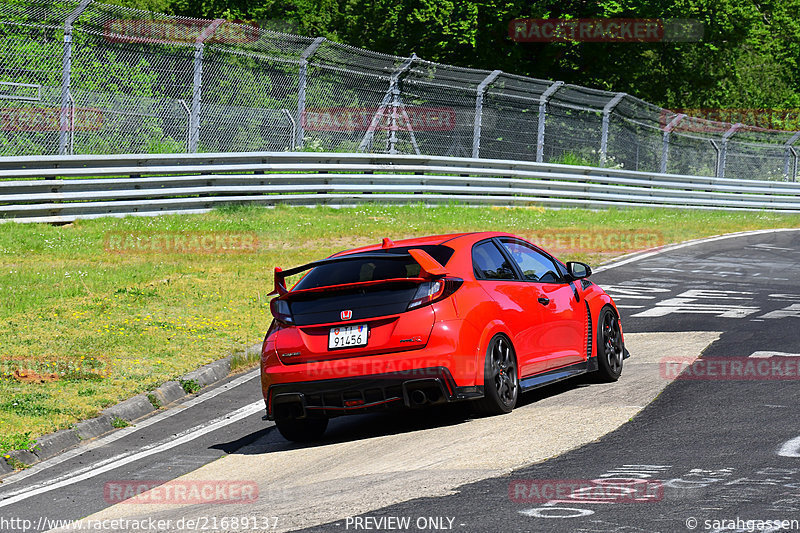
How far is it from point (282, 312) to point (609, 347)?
3099 millimetres

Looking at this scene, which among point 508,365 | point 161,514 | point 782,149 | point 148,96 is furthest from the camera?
point 782,149

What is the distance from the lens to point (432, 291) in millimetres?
7719

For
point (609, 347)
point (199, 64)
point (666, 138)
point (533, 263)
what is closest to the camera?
point (533, 263)

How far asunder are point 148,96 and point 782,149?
22.8m

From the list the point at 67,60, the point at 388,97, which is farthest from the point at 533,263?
the point at 388,97

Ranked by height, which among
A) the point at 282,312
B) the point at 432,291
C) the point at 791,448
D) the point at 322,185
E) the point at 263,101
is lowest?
the point at 791,448

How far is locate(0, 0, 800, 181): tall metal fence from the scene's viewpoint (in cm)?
1731

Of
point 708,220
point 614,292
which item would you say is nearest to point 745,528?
point 614,292

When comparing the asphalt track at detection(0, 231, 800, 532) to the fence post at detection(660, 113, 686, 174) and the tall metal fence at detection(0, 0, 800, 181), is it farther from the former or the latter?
the fence post at detection(660, 113, 686, 174)

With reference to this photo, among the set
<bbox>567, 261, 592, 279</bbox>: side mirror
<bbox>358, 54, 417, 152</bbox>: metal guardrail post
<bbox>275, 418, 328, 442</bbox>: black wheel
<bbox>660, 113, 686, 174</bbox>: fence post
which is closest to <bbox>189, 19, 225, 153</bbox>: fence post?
<bbox>358, 54, 417, 152</bbox>: metal guardrail post

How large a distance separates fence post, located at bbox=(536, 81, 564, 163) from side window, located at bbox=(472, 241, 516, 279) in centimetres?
1834

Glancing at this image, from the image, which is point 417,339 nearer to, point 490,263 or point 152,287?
point 490,263

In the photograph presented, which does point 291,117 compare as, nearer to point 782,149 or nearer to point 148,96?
point 148,96

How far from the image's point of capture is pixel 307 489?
644cm
